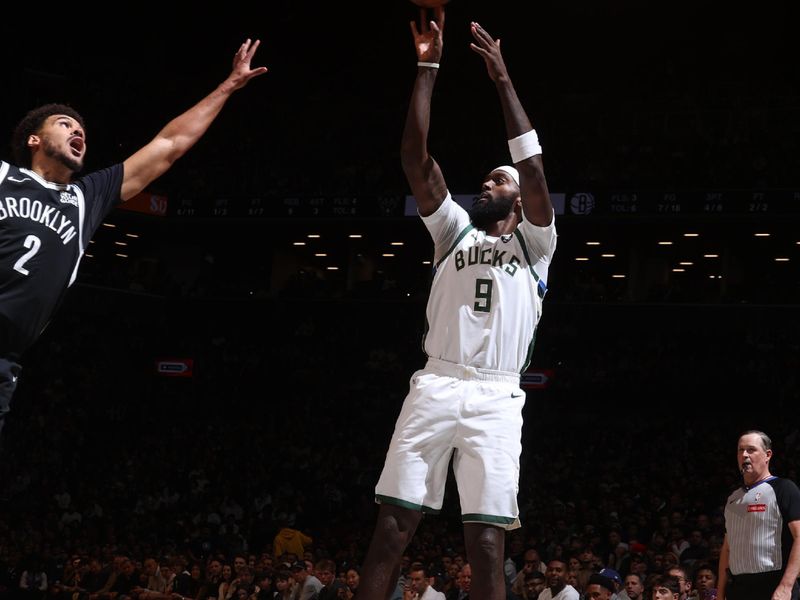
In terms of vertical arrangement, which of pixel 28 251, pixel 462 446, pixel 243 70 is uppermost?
pixel 243 70

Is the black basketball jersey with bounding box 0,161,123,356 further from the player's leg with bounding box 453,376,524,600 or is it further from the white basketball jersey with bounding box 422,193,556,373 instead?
the player's leg with bounding box 453,376,524,600

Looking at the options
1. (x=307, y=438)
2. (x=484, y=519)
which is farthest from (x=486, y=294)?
(x=307, y=438)

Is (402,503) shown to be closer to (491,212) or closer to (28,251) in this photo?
(491,212)

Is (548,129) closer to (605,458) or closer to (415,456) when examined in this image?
(605,458)

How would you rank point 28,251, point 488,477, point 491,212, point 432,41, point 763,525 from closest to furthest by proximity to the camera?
point 28,251, point 488,477, point 432,41, point 491,212, point 763,525

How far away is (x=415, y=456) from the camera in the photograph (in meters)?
5.48

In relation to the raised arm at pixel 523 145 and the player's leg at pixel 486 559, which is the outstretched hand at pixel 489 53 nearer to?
the raised arm at pixel 523 145

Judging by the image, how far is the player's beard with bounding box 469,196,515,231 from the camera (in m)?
6.04

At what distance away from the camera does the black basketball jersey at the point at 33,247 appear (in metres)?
4.65

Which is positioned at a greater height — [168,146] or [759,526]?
[168,146]

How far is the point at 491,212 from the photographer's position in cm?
604

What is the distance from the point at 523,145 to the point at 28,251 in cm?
248

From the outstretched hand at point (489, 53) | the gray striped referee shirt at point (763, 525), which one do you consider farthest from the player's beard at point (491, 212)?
the gray striped referee shirt at point (763, 525)

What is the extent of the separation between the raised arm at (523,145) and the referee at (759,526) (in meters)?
3.91
